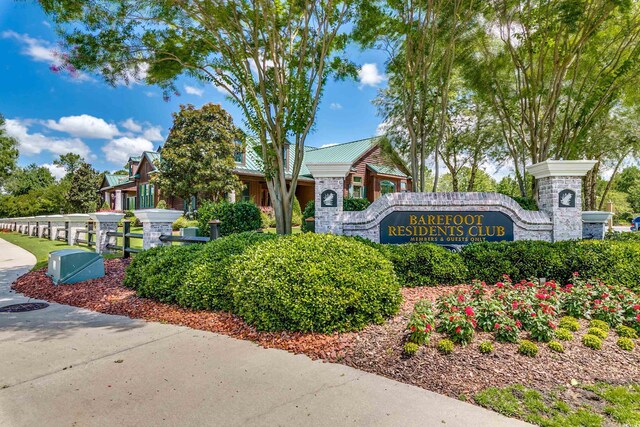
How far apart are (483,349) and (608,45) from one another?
11.8 meters

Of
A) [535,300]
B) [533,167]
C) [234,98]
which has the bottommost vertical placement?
[535,300]

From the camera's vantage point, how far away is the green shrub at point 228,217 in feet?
31.3

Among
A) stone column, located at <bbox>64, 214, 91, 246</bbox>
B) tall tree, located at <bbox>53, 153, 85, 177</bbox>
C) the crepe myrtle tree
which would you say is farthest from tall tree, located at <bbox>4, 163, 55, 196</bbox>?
the crepe myrtle tree

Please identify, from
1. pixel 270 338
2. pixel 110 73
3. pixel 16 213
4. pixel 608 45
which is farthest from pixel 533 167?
pixel 16 213

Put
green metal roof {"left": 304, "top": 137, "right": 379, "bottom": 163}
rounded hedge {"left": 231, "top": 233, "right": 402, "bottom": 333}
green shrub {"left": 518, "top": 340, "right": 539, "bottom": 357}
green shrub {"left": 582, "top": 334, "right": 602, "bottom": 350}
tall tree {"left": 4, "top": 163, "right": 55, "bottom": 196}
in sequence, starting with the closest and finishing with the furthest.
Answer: green shrub {"left": 518, "top": 340, "right": 539, "bottom": 357} → green shrub {"left": 582, "top": 334, "right": 602, "bottom": 350} → rounded hedge {"left": 231, "top": 233, "right": 402, "bottom": 333} → green metal roof {"left": 304, "top": 137, "right": 379, "bottom": 163} → tall tree {"left": 4, "top": 163, "right": 55, "bottom": 196}

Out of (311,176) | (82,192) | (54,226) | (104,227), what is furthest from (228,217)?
(82,192)

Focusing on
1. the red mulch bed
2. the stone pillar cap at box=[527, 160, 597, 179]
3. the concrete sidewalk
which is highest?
the stone pillar cap at box=[527, 160, 597, 179]

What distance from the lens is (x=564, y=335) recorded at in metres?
3.78

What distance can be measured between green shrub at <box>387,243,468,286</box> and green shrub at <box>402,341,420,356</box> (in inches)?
105

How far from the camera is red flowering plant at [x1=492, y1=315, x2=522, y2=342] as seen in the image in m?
3.72

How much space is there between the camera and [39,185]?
51.8 meters

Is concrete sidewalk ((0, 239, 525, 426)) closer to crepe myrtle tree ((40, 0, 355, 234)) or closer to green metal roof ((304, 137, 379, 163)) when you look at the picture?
crepe myrtle tree ((40, 0, 355, 234))

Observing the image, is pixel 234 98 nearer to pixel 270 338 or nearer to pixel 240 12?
pixel 240 12

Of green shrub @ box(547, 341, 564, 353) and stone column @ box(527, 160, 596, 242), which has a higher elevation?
stone column @ box(527, 160, 596, 242)
